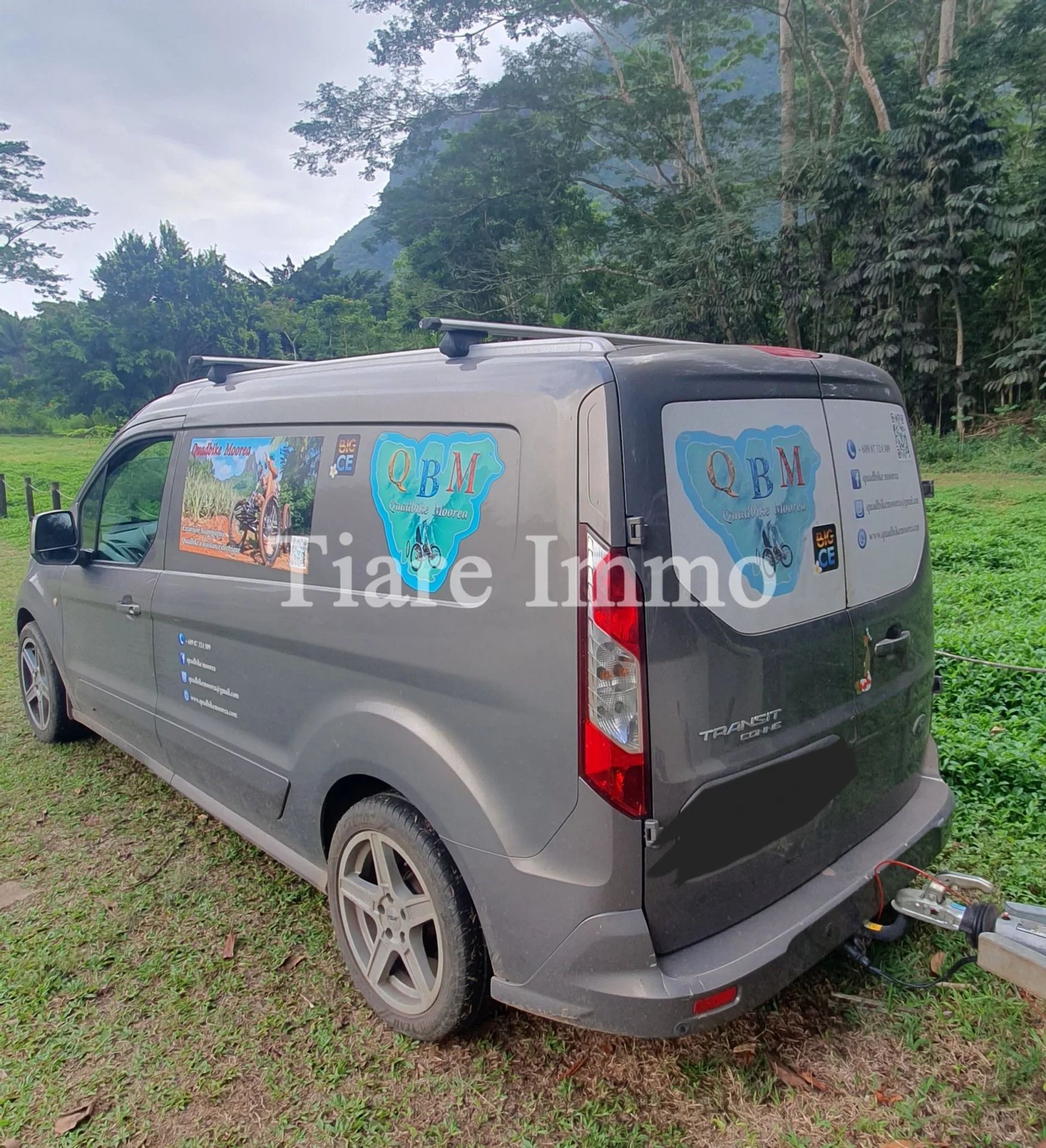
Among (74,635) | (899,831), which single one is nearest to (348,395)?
(899,831)

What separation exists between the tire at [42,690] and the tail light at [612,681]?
3.58 m

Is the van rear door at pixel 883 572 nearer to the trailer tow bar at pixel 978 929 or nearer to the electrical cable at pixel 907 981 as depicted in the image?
the trailer tow bar at pixel 978 929

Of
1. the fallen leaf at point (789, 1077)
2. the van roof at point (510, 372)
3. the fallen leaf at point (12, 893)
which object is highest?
the van roof at point (510, 372)

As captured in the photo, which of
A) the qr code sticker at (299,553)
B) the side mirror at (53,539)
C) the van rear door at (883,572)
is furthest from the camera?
the side mirror at (53,539)

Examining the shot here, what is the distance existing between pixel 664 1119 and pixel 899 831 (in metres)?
1.02

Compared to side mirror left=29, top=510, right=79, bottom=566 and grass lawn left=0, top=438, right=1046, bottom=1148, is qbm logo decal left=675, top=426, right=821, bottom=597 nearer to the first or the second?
grass lawn left=0, top=438, right=1046, bottom=1148

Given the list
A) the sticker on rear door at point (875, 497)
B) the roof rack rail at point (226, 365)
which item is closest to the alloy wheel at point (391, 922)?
the sticker on rear door at point (875, 497)

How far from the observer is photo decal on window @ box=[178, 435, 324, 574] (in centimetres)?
256

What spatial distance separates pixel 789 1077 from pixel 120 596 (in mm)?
3004

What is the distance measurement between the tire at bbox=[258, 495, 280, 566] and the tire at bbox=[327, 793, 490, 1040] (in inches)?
34.1

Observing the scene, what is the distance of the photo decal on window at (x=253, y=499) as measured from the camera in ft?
8.39

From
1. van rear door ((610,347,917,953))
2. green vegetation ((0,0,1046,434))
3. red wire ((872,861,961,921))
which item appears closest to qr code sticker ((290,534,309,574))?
van rear door ((610,347,917,953))

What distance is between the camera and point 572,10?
23875 mm

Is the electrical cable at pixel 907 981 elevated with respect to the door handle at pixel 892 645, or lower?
lower
